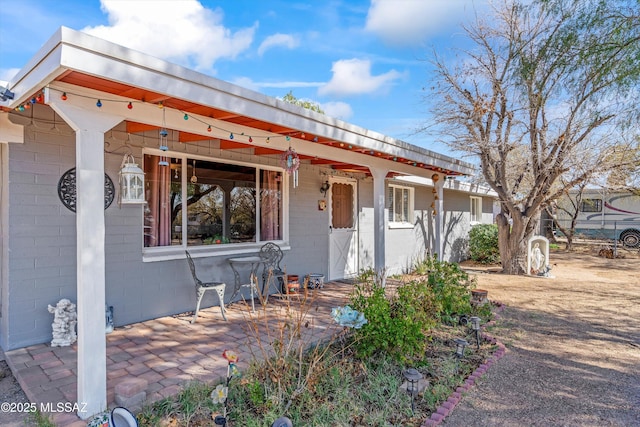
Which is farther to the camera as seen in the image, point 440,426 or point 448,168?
point 448,168

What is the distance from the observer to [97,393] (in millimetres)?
2549

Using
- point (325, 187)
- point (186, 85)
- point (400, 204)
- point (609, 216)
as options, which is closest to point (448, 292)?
point (325, 187)

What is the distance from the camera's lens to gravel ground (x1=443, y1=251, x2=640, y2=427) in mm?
2834

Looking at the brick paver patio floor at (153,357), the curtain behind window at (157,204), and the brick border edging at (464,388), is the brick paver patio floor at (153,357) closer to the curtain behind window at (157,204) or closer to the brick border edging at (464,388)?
the curtain behind window at (157,204)

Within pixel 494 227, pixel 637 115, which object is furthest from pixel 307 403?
pixel 494 227

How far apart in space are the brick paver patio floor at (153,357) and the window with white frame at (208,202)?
109cm

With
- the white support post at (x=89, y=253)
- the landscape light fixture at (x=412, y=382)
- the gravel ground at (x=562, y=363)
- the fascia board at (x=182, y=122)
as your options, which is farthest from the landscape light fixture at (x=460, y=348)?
the white support post at (x=89, y=253)

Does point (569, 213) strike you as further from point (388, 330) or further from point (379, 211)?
point (388, 330)

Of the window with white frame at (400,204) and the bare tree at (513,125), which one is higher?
the bare tree at (513,125)

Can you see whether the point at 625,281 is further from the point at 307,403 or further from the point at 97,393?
the point at 97,393

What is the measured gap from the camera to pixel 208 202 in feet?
17.1

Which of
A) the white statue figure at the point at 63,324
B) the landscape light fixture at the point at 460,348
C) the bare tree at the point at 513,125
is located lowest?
the landscape light fixture at the point at 460,348

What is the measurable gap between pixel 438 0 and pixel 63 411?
306 inches

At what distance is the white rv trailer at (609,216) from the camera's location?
50.4ft
